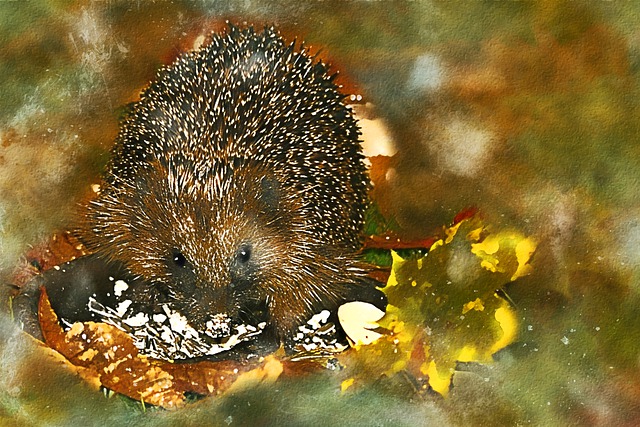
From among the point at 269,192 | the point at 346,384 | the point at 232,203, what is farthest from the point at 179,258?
the point at 346,384

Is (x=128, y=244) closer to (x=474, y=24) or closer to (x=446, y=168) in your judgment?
(x=446, y=168)

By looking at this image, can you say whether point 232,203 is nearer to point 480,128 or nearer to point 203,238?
point 203,238

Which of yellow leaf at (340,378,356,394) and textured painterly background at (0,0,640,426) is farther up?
textured painterly background at (0,0,640,426)

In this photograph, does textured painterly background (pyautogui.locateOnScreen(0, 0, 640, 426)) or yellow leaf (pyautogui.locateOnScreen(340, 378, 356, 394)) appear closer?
textured painterly background (pyautogui.locateOnScreen(0, 0, 640, 426))

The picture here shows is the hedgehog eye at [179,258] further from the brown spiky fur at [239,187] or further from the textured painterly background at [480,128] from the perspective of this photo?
the textured painterly background at [480,128]

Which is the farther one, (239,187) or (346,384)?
(346,384)

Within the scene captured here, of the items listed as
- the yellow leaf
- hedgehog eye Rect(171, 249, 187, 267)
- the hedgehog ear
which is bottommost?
the yellow leaf

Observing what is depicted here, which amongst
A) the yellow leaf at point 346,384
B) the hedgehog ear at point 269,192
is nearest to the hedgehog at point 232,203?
the hedgehog ear at point 269,192

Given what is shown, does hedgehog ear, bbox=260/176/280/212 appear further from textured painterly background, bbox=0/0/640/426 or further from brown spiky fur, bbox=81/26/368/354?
textured painterly background, bbox=0/0/640/426

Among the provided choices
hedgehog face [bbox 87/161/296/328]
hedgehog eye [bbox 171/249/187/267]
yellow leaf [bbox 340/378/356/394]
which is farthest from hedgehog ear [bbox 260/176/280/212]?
yellow leaf [bbox 340/378/356/394]
